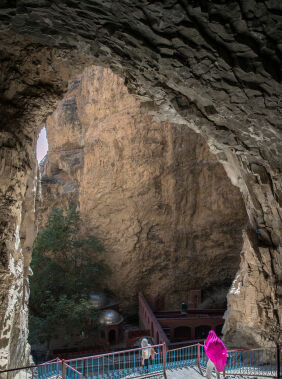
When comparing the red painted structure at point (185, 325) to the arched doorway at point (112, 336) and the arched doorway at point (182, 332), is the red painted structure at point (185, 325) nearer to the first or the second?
the arched doorway at point (182, 332)

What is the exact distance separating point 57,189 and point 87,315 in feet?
37.4

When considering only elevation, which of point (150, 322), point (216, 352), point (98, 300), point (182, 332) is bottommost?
point (182, 332)

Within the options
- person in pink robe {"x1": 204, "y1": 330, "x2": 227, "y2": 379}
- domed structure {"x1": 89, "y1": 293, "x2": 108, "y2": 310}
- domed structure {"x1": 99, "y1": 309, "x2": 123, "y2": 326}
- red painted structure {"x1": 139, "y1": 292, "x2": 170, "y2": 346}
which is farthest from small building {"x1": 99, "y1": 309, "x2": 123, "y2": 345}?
person in pink robe {"x1": 204, "y1": 330, "x2": 227, "y2": 379}

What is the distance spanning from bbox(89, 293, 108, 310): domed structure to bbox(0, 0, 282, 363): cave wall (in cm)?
1027

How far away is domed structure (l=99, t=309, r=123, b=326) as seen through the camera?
1697 centimetres

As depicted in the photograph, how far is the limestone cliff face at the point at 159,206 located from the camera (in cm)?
1969

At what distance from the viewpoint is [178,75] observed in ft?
17.7

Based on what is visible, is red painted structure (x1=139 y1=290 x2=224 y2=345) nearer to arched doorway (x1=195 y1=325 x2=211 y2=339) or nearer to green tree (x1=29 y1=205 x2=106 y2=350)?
arched doorway (x1=195 y1=325 x2=211 y2=339)

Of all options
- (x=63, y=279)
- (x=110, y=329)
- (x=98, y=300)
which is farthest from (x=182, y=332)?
(x=63, y=279)

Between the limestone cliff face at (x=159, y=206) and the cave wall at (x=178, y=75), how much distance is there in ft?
32.5

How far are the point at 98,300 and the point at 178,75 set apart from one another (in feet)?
52.3

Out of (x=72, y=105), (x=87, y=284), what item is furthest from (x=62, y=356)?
(x=72, y=105)

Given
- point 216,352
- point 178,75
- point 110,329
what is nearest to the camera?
point 178,75

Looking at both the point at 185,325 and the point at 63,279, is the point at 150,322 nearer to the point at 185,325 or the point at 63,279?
the point at 185,325
